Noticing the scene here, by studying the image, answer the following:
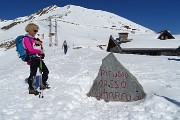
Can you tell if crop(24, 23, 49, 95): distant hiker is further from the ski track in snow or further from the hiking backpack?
the ski track in snow

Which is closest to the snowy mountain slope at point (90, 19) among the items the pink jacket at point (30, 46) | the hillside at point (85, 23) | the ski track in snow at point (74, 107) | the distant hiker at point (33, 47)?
the hillside at point (85, 23)

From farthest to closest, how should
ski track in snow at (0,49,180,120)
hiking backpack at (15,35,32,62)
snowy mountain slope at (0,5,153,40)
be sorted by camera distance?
snowy mountain slope at (0,5,153,40)
hiking backpack at (15,35,32,62)
ski track in snow at (0,49,180,120)

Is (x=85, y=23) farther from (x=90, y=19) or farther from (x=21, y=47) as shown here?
(x=21, y=47)

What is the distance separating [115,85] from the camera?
7824 millimetres

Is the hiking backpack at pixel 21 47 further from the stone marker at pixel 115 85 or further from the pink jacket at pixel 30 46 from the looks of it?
the stone marker at pixel 115 85

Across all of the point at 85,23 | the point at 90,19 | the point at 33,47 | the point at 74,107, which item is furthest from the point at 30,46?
the point at 90,19

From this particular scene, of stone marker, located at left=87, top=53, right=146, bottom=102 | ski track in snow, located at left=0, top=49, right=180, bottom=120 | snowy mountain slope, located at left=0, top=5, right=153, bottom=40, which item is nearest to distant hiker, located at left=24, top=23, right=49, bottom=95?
ski track in snow, located at left=0, top=49, right=180, bottom=120

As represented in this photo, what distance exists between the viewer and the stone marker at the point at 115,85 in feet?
24.6

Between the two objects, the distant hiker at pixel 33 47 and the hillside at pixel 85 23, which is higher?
the hillside at pixel 85 23

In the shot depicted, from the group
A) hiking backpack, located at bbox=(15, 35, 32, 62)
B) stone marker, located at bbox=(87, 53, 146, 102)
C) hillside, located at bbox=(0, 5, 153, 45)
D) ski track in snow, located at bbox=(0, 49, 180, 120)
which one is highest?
hillside, located at bbox=(0, 5, 153, 45)

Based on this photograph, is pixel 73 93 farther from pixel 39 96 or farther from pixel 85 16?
pixel 85 16

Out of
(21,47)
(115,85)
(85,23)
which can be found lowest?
(115,85)

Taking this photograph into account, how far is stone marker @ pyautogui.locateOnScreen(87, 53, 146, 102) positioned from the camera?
751 centimetres

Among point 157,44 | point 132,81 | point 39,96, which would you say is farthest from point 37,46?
point 157,44
